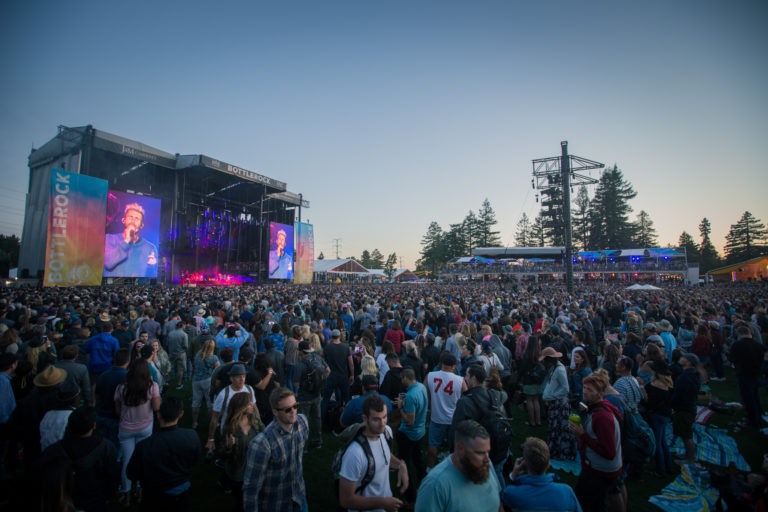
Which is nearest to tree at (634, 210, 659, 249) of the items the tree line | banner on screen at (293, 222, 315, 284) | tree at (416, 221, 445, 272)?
the tree line

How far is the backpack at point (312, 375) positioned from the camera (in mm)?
4594

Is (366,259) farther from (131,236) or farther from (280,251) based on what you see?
(131,236)

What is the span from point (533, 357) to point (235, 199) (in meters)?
36.9

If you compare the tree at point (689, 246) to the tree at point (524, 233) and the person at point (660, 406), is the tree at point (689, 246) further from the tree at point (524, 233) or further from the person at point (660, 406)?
the person at point (660, 406)

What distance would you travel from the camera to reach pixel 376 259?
114125 mm

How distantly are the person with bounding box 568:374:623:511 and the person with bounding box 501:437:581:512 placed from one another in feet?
3.35

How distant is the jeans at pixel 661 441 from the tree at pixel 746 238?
8012cm

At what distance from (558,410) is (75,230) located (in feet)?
81.1

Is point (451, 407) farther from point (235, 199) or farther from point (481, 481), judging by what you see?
point (235, 199)

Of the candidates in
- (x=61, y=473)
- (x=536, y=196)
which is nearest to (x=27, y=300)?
(x=61, y=473)

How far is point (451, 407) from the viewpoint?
148 inches

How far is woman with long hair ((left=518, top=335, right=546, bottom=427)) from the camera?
5.61 metres

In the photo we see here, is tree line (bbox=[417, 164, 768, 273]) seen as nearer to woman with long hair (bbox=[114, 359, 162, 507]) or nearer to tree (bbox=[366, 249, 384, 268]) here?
tree (bbox=[366, 249, 384, 268])

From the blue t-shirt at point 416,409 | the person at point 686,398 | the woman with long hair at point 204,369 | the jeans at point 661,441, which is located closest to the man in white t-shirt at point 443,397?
the blue t-shirt at point 416,409
